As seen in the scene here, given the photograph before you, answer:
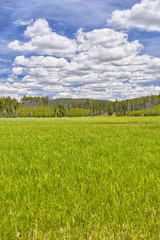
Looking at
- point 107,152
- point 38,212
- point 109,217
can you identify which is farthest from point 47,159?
point 109,217

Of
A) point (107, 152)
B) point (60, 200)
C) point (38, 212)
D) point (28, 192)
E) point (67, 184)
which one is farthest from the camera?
point (107, 152)

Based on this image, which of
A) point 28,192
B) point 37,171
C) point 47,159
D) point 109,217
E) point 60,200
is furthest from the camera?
point 47,159

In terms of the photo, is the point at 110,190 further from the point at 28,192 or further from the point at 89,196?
the point at 28,192

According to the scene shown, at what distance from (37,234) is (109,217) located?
1090 mm

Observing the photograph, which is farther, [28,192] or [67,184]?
[67,184]

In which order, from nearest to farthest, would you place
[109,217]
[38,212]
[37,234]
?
1. [37,234]
2. [109,217]
3. [38,212]

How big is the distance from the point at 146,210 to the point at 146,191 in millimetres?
898

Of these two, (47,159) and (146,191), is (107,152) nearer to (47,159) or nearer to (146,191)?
(47,159)

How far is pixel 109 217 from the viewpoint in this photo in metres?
3.04

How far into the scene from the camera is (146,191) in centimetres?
407

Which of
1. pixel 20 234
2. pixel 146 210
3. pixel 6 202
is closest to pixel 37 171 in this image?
pixel 6 202

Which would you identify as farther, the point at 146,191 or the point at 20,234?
the point at 146,191

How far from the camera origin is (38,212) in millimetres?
3252

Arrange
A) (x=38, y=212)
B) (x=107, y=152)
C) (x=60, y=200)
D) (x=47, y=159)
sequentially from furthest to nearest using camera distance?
(x=107, y=152) → (x=47, y=159) → (x=60, y=200) → (x=38, y=212)
